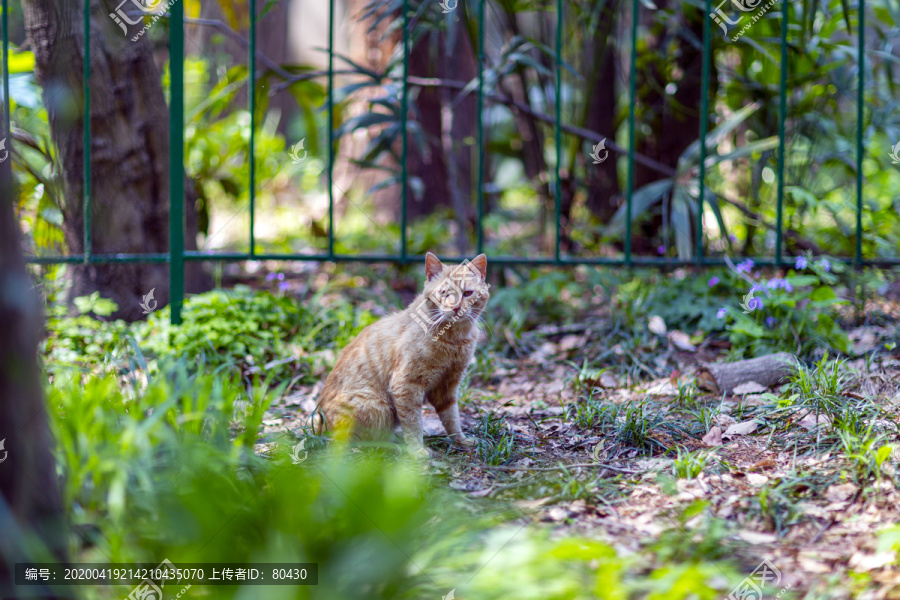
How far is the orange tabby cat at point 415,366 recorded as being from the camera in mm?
2736

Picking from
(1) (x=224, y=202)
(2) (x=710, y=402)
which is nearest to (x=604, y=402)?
(2) (x=710, y=402)

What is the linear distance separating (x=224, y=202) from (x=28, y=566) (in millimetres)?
5195

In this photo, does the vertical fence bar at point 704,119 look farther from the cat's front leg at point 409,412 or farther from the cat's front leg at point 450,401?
the cat's front leg at point 409,412

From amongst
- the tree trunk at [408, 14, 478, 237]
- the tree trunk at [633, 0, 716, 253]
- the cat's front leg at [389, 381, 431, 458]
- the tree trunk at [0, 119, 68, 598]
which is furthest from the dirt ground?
the tree trunk at [633, 0, 716, 253]

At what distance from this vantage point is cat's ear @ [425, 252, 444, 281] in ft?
9.52

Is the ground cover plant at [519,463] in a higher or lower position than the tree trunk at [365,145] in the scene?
lower

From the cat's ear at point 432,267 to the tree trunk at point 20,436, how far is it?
1510 millimetres

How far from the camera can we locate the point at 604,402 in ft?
10.2

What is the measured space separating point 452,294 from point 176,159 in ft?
6.13

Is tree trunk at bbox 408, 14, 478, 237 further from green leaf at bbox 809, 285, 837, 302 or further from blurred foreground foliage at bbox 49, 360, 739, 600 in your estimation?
blurred foreground foliage at bbox 49, 360, 739, 600

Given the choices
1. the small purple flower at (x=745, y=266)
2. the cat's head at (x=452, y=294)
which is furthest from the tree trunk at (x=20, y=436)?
the small purple flower at (x=745, y=266)

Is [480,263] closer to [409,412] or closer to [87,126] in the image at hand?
[409,412]

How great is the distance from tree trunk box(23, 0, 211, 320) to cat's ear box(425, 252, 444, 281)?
201 centimetres

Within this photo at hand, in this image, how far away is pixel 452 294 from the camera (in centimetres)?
274
